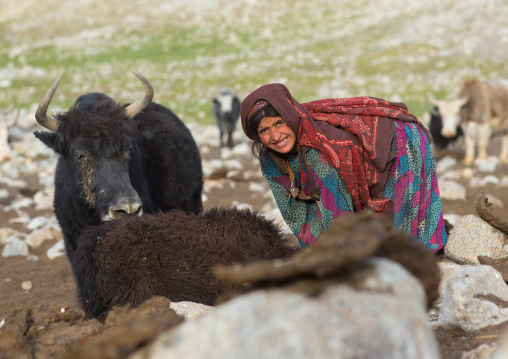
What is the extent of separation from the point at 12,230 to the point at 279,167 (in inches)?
153

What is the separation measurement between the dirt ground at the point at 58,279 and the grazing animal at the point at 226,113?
17.0 feet

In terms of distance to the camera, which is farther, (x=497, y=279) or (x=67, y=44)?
(x=67, y=44)

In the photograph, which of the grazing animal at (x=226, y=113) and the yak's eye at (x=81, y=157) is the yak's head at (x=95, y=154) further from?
the grazing animal at (x=226, y=113)

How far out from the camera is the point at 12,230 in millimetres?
6418

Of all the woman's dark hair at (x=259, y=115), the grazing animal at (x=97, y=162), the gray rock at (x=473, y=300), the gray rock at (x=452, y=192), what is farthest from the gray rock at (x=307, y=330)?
the gray rock at (x=452, y=192)

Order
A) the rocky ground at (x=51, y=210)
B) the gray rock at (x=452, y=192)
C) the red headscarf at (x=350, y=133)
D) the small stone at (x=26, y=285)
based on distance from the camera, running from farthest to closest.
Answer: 1. the gray rock at (x=452, y=192)
2. the small stone at (x=26, y=285)
3. the red headscarf at (x=350, y=133)
4. the rocky ground at (x=51, y=210)

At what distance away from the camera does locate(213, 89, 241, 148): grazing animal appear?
44.5 ft

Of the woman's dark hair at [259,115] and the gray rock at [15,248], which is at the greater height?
the woman's dark hair at [259,115]

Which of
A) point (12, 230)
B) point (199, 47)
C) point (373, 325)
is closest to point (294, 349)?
point (373, 325)

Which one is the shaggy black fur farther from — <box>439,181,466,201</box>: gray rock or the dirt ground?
<box>439,181,466,201</box>: gray rock

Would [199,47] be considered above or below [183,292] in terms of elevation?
below

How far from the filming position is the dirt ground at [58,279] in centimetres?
219

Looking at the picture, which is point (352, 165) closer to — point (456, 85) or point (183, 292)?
point (183, 292)

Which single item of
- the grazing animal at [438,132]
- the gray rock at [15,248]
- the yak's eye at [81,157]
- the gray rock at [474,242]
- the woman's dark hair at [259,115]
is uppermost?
the woman's dark hair at [259,115]
